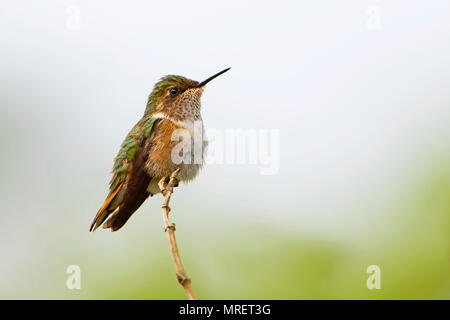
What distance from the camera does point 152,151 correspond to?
6125 mm

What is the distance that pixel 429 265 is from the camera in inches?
218

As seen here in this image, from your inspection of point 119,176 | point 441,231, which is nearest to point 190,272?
point 119,176

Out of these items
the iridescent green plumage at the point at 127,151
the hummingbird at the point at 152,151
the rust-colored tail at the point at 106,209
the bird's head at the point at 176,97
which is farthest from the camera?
the bird's head at the point at 176,97

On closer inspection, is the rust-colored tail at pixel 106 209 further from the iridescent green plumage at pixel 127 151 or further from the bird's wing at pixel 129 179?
the iridescent green plumage at pixel 127 151

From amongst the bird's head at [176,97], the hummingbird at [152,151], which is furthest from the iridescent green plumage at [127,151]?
the bird's head at [176,97]

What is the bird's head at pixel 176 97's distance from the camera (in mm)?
6750

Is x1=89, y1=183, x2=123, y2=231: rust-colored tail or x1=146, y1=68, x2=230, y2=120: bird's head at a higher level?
x1=146, y1=68, x2=230, y2=120: bird's head

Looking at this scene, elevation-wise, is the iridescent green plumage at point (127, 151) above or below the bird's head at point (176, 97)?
below

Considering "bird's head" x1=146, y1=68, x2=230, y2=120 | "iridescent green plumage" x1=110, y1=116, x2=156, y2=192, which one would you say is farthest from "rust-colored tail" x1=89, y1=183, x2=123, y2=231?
"bird's head" x1=146, y1=68, x2=230, y2=120

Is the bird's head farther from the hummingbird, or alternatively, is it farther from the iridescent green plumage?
the iridescent green plumage

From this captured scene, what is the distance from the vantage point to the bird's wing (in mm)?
5560

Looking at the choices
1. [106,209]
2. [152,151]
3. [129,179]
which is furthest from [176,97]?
[106,209]
